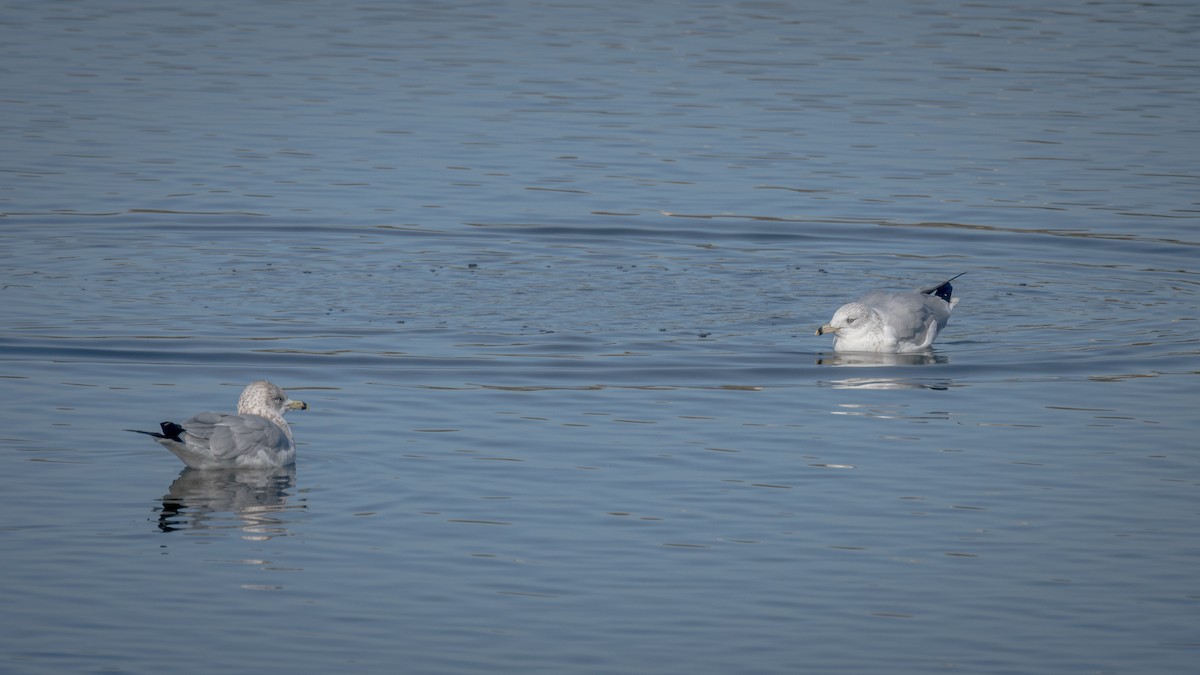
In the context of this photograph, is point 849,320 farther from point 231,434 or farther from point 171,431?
point 171,431

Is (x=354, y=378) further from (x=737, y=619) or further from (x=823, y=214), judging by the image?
(x=823, y=214)

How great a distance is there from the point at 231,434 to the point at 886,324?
5.40m

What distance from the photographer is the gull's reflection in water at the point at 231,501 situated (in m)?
9.77

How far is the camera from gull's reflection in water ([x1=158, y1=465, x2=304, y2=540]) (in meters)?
9.77

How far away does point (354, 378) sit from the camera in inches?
507

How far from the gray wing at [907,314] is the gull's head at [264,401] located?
15.4 feet

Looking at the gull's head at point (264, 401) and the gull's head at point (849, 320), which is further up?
the gull's head at point (849, 320)

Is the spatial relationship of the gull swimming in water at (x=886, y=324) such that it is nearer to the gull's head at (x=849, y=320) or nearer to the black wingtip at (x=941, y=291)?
the gull's head at (x=849, y=320)

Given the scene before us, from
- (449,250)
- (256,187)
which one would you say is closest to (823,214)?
(449,250)

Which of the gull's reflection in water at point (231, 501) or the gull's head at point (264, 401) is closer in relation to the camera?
the gull's reflection in water at point (231, 501)

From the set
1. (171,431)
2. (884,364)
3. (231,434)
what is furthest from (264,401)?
(884,364)

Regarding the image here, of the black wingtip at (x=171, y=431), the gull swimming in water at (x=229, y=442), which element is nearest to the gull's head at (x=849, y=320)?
the gull swimming in water at (x=229, y=442)

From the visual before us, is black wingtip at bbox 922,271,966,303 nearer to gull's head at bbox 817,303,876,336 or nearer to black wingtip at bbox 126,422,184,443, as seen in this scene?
gull's head at bbox 817,303,876,336

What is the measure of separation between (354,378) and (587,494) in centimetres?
305
